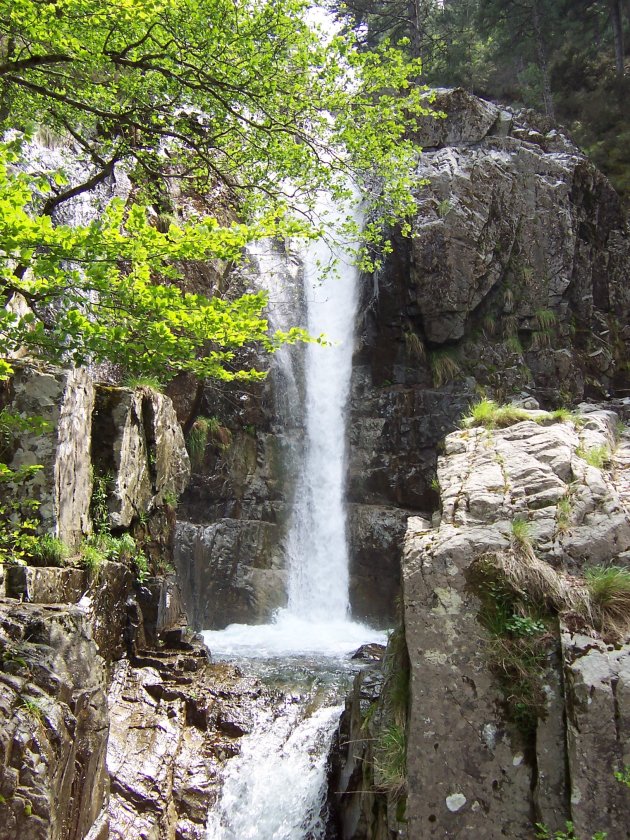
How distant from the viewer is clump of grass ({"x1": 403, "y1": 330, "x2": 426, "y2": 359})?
55.2 ft

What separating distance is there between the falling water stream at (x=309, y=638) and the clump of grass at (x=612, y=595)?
3.54 m

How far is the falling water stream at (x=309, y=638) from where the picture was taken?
21.4 ft

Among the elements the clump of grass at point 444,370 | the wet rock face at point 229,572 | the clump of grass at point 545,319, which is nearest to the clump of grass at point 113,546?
the wet rock face at point 229,572

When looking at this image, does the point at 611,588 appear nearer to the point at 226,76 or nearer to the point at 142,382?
the point at 226,76

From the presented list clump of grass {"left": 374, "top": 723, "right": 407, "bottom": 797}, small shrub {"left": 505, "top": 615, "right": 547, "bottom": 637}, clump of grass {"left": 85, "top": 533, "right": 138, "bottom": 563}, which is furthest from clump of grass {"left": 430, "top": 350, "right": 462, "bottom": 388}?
clump of grass {"left": 374, "top": 723, "right": 407, "bottom": 797}

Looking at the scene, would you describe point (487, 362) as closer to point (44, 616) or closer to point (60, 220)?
point (60, 220)

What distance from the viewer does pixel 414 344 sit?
16.8 meters

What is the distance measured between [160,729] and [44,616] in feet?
8.04

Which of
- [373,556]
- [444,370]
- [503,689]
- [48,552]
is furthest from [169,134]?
[373,556]

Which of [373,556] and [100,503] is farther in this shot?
[373,556]

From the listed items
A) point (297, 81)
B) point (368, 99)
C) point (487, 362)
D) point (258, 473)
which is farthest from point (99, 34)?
point (487, 362)

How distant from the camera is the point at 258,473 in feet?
52.1

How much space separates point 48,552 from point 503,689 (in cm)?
564

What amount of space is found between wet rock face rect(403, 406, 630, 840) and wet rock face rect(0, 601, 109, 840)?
2.70 m
